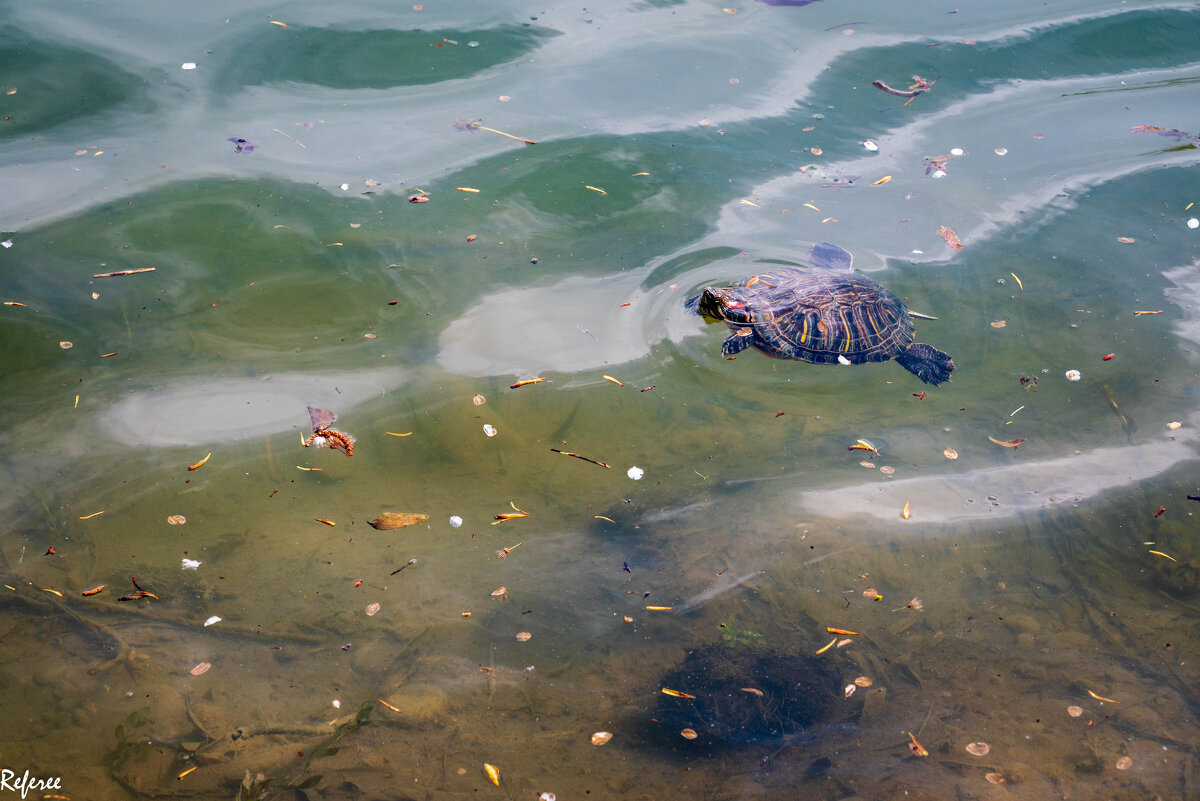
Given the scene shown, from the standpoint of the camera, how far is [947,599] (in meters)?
3.38

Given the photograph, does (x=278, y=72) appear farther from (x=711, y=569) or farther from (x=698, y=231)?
(x=711, y=569)

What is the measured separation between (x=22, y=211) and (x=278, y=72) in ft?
7.35

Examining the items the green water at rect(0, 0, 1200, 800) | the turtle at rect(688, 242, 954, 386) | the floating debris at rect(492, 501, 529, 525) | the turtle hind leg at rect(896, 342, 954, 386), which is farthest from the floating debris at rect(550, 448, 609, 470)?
the turtle hind leg at rect(896, 342, 954, 386)

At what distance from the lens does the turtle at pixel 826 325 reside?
4453mm

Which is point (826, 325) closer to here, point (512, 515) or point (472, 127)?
point (512, 515)

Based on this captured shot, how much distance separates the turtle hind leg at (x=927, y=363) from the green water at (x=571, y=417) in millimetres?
114

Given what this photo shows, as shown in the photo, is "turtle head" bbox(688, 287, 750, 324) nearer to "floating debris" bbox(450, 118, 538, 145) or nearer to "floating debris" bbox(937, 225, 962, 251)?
"floating debris" bbox(937, 225, 962, 251)

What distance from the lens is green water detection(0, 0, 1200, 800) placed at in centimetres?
291

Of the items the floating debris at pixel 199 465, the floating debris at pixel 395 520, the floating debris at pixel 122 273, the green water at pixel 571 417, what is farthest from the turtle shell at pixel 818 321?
the floating debris at pixel 122 273

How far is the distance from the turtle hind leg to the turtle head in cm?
99

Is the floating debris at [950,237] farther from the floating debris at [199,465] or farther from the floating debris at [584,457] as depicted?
the floating debris at [199,465]

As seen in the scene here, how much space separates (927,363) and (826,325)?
641 mm

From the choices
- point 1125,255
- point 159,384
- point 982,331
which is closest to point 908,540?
point 982,331

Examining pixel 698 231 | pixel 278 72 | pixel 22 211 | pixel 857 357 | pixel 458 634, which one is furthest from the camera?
pixel 278 72
